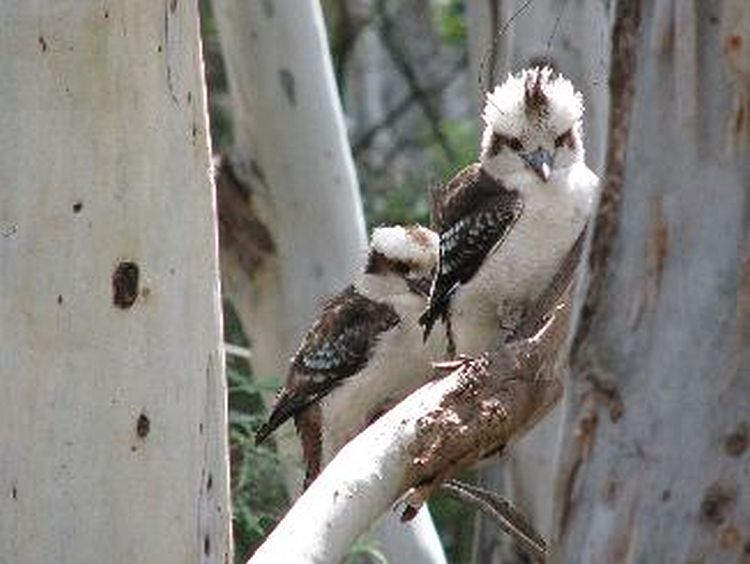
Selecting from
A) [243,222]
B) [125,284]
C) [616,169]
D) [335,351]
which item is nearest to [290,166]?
[243,222]

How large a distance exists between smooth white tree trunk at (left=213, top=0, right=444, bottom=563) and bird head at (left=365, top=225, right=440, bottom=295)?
75 centimetres

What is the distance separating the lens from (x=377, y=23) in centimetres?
1270

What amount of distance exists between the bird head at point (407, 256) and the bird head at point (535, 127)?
62 centimetres

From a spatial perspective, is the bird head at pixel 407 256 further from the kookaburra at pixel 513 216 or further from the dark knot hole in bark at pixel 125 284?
the dark knot hole in bark at pixel 125 284

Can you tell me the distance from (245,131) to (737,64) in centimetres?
503

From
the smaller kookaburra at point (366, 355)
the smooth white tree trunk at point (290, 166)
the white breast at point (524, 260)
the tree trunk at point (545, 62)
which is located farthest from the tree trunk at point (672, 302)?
the smooth white tree trunk at point (290, 166)

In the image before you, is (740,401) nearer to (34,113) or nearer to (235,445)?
(34,113)

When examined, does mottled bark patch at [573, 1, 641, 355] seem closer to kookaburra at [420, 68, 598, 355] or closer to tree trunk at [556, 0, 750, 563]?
tree trunk at [556, 0, 750, 563]

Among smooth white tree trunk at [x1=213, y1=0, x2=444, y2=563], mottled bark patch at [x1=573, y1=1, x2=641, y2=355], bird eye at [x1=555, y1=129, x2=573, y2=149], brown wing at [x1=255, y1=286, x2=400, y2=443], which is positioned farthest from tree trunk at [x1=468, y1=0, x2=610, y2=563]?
mottled bark patch at [x1=573, y1=1, x2=641, y2=355]

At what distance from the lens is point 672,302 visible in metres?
2.68

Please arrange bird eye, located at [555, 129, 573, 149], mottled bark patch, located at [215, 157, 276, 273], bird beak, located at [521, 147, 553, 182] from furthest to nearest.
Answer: mottled bark patch, located at [215, 157, 276, 273] → bird eye, located at [555, 129, 573, 149] → bird beak, located at [521, 147, 553, 182]

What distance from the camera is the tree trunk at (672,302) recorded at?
2652 mm

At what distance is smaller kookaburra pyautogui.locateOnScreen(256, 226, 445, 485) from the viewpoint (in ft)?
20.5

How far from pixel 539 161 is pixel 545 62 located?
1.24m
